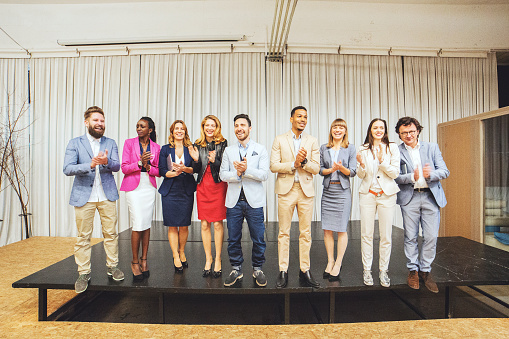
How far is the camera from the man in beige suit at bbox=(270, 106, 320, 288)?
2.55m

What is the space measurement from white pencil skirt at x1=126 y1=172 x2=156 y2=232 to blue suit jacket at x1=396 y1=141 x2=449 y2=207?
99.0 inches

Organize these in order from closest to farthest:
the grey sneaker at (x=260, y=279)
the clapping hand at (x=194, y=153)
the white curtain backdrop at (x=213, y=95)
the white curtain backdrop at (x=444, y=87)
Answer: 1. the grey sneaker at (x=260, y=279)
2. the clapping hand at (x=194, y=153)
3. the white curtain backdrop at (x=213, y=95)
4. the white curtain backdrop at (x=444, y=87)

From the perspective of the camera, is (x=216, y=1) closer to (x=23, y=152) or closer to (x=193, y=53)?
(x=193, y=53)

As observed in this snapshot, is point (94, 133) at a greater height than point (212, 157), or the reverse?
point (94, 133)

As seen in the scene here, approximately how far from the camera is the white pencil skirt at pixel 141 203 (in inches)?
105

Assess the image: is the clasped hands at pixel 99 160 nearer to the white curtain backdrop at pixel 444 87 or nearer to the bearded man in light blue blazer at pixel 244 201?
the bearded man in light blue blazer at pixel 244 201

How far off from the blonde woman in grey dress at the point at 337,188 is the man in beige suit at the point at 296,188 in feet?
0.54

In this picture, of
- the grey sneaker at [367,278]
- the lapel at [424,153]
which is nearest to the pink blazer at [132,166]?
the grey sneaker at [367,278]

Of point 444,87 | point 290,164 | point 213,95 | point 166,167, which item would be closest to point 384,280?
point 290,164

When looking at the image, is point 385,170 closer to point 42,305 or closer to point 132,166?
point 132,166

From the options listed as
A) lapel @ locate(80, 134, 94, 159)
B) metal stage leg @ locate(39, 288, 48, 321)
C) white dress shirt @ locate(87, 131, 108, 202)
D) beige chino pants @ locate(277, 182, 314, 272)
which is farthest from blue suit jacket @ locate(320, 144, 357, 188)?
metal stage leg @ locate(39, 288, 48, 321)

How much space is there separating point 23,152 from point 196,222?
3.92m

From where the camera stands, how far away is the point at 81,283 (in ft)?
8.26

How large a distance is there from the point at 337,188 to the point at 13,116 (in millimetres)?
6643
